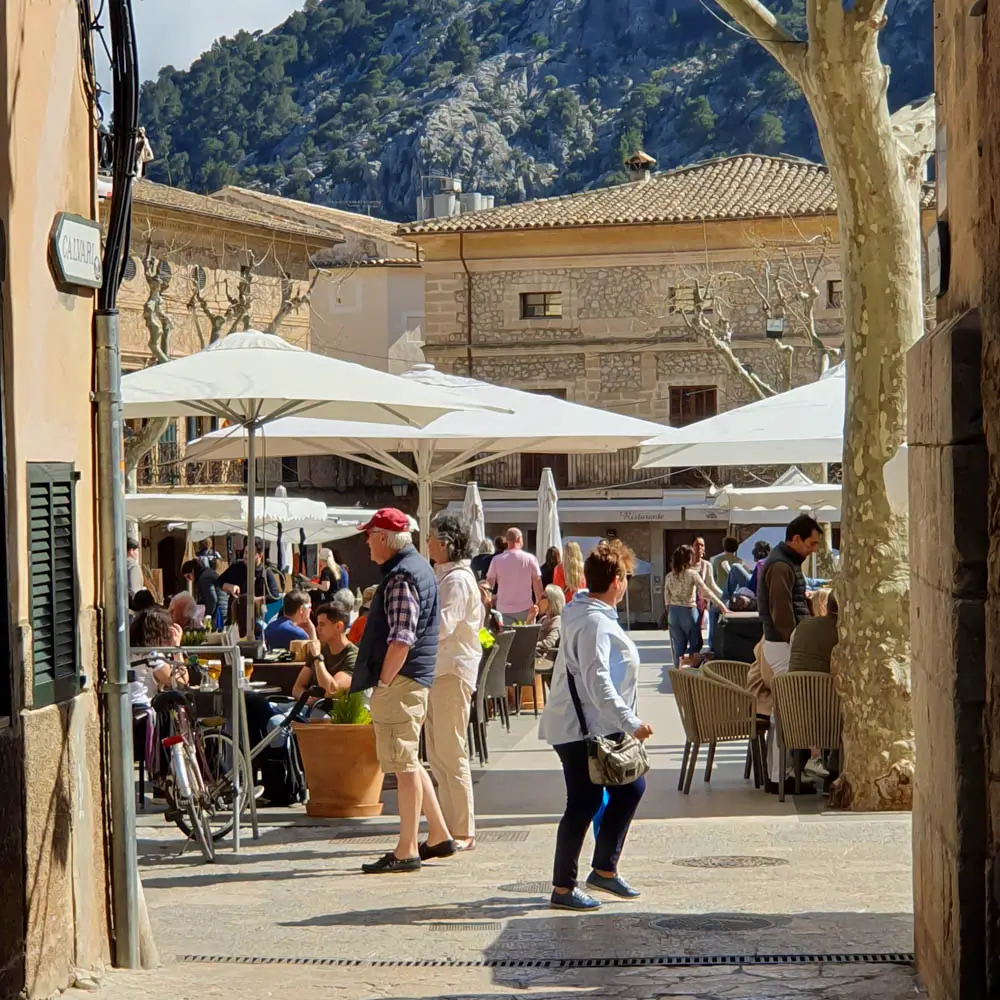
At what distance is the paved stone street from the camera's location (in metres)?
6.03

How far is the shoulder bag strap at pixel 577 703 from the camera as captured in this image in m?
7.41

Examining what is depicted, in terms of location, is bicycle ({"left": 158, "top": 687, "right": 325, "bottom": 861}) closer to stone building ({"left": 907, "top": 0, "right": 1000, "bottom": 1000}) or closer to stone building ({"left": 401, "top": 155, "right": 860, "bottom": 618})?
stone building ({"left": 907, "top": 0, "right": 1000, "bottom": 1000})

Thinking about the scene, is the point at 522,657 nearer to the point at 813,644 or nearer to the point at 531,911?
the point at 813,644

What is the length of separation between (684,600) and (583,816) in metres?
12.6

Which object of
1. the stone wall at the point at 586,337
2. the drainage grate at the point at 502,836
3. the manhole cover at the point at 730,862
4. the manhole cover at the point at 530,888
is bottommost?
the drainage grate at the point at 502,836

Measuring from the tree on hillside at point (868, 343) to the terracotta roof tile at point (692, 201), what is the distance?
1287 inches

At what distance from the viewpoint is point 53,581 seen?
5750 millimetres

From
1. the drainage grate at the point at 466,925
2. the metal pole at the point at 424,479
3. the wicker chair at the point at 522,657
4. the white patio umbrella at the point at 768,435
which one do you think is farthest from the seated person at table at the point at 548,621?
the drainage grate at the point at 466,925

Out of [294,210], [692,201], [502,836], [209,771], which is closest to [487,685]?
[502,836]

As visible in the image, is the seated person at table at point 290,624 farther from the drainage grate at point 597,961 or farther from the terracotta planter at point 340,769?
the drainage grate at point 597,961

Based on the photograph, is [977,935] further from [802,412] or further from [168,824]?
[802,412]

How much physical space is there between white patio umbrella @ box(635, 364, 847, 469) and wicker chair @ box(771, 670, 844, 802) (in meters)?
2.03

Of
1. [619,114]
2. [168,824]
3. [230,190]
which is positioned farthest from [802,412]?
[619,114]

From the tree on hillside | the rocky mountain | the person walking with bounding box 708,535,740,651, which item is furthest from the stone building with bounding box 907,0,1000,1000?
the rocky mountain
